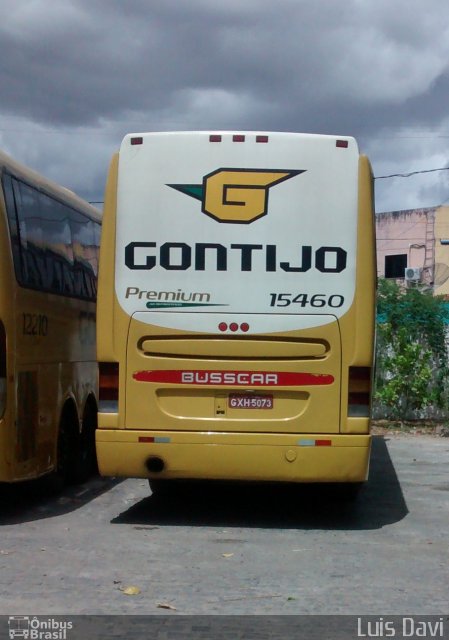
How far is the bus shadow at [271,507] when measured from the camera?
31.8 feet

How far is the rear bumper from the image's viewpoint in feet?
29.5

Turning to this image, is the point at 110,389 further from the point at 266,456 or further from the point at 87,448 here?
Answer: the point at 87,448

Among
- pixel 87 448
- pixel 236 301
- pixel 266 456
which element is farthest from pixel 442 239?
pixel 266 456

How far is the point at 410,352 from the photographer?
19016 millimetres

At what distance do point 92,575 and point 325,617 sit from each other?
1.91m

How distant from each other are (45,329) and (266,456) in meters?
2.84

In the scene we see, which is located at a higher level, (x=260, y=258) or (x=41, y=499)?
(x=260, y=258)

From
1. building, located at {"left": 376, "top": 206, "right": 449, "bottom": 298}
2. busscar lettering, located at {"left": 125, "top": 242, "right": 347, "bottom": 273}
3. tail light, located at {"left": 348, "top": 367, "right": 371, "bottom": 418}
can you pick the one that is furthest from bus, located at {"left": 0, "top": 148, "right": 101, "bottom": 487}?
building, located at {"left": 376, "top": 206, "right": 449, "bottom": 298}

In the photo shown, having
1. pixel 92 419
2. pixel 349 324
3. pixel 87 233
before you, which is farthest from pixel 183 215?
pixel 92 419

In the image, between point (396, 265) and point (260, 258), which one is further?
point (396, 265)

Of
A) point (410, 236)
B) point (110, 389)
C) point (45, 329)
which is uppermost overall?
point (410, 236)

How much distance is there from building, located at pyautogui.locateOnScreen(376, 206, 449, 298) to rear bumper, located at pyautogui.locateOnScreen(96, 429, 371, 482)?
1371 inches

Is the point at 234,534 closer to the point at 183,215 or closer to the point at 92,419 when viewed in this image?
the point at 183,215

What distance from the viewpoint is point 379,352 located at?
19.4 m
